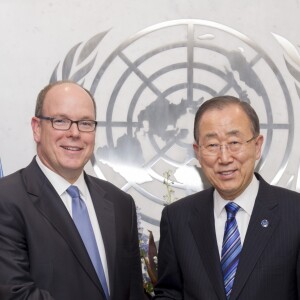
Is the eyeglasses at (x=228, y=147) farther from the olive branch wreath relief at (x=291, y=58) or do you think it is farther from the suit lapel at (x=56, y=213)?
the olive branch wreath relief at (x=291, y=58)

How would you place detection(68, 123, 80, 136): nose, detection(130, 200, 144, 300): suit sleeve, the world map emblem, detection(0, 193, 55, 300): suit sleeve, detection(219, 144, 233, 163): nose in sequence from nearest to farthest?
detection(0, 193, 55, 300): suit sleeve
detection(219, 144, 233, 163): nose
detection(68, 123, 80, 136): nose
detection(130, 200, 144, 300): suit sleeve
the world map emblem

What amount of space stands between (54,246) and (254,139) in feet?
2.43

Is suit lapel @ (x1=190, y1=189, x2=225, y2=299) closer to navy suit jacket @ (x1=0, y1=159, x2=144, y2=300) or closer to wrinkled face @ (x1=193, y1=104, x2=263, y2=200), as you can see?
wrinkled face @ (x1=193, y1=104, x2=263, y2=200)

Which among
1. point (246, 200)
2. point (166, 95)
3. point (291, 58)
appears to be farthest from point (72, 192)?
point (291, 58)

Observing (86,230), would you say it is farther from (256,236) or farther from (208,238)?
(256,236)

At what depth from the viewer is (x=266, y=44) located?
9.93 ft

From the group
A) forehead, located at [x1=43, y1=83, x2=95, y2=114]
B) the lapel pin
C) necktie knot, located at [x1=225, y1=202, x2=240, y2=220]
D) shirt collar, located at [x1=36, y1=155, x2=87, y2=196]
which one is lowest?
the lapel pin

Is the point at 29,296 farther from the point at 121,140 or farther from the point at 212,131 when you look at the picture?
the point at 121,140

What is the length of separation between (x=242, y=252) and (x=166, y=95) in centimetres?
141

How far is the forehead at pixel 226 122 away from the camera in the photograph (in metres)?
1.85

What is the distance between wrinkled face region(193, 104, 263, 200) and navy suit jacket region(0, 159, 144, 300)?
1.46 ft

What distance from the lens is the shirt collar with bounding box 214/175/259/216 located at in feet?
6.18

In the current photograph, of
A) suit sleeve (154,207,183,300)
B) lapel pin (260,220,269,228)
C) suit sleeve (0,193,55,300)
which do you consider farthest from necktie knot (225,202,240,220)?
suit sleeve (0,193,55,300)

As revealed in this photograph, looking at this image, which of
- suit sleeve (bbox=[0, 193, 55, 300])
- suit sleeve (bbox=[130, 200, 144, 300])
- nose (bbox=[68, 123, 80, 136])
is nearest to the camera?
suit sleeve (bbox=[0, 193, 55, 300])
